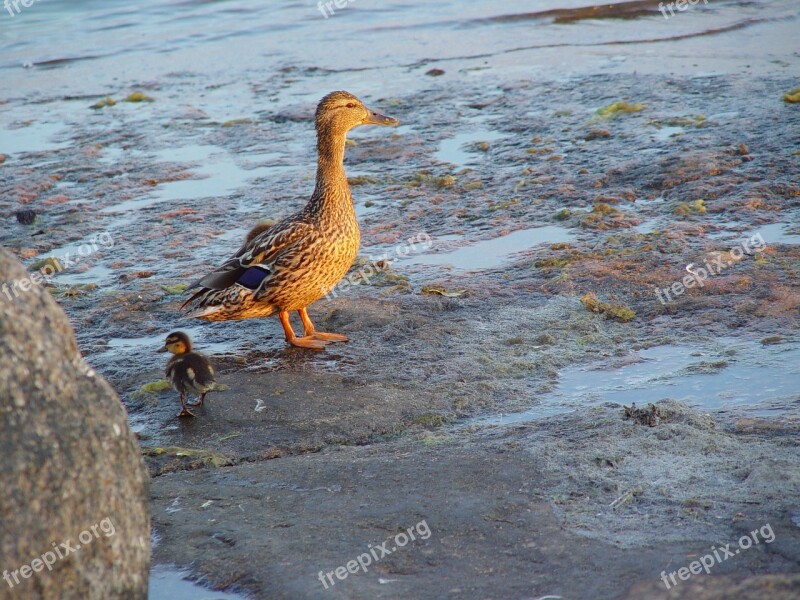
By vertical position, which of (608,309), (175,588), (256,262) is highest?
(256,262)

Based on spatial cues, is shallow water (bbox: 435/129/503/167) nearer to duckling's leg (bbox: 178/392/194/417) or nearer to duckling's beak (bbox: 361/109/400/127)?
duckling's beak (bbox: 361/109/400/127)

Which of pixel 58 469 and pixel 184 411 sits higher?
pixel 58 469

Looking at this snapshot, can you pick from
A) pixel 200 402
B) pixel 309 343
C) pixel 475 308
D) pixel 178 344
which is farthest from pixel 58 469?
pixel 475 308

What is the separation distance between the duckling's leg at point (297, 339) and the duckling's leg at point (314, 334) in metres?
0.04

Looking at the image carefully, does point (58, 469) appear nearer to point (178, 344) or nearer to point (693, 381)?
point (178, 344)

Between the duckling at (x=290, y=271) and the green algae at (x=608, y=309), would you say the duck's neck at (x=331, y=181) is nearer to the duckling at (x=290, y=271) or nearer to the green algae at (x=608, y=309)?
the duckling at (x=290, y=271)

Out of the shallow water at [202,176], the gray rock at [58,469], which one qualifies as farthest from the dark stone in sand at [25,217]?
the gray rock at [58,469]

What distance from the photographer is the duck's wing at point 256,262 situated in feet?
22.6

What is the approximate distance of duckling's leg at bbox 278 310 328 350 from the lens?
6.84m

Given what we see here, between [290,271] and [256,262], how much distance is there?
0.28 metres

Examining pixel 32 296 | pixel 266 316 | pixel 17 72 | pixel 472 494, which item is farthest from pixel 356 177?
pixel 17 72

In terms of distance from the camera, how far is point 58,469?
3.21m

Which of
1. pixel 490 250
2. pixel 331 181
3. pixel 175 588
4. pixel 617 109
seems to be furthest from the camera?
pixel 617 109

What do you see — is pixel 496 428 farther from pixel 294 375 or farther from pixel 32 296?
pixel 32 296
